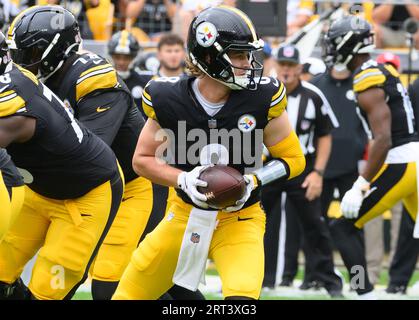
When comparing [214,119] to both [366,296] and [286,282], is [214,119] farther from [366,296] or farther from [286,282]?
[286,282]

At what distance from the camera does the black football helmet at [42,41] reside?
5.33m

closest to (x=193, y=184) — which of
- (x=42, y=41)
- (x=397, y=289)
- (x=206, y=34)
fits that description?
(x=206, y=34)

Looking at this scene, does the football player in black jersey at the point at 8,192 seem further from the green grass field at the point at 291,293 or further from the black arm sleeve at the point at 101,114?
the green grass field at the point at 291,293

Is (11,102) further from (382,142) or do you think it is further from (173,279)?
(382,142)

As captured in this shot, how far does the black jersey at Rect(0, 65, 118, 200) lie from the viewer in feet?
15.1

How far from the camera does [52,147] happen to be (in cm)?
484

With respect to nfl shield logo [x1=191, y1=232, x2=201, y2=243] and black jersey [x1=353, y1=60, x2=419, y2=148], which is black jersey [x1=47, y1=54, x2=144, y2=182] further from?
black jersey [x1=353, y1=60, x2=419, y2=148]

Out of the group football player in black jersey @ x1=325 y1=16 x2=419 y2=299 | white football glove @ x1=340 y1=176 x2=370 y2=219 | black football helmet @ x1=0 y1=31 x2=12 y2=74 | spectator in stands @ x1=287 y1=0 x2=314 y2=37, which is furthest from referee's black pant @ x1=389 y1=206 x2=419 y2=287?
black football helmet @ x1=0 y1=31 x2=12 y2=74

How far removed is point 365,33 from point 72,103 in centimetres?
280

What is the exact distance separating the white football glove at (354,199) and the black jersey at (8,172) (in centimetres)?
279

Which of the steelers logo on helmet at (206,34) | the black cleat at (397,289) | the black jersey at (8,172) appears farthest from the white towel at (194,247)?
the black cleat at (397,289)

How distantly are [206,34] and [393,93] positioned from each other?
105 inches

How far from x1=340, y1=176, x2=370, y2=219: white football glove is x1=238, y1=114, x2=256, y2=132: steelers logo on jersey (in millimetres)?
2419

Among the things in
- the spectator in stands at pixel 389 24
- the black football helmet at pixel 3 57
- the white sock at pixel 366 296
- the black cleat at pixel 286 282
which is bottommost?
the black cleat at pixel 286 282
